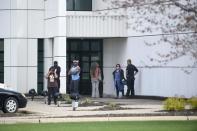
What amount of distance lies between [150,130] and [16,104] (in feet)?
30.5

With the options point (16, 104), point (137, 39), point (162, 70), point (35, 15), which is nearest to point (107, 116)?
point (16, 104)

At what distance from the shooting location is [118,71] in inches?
1496

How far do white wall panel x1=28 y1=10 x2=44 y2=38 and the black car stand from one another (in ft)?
49.2

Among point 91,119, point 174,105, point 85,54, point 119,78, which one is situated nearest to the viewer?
point 91,119

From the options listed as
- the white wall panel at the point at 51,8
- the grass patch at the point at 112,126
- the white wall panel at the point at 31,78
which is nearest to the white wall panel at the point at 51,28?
the white wall panel at the point at 51,8

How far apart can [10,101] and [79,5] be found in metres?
15.1

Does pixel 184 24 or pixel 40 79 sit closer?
pixel 184 24

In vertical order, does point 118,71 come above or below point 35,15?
below

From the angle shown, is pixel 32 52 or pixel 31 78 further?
pixel 32 52

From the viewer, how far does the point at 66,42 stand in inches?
1578

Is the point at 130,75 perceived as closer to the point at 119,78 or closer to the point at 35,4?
the point at 119,78

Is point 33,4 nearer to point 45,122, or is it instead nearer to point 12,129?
point 45,122

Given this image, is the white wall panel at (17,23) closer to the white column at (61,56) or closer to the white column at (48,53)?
the white column at (48,53)

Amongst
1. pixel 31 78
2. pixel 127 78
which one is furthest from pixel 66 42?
pixel 127 78
